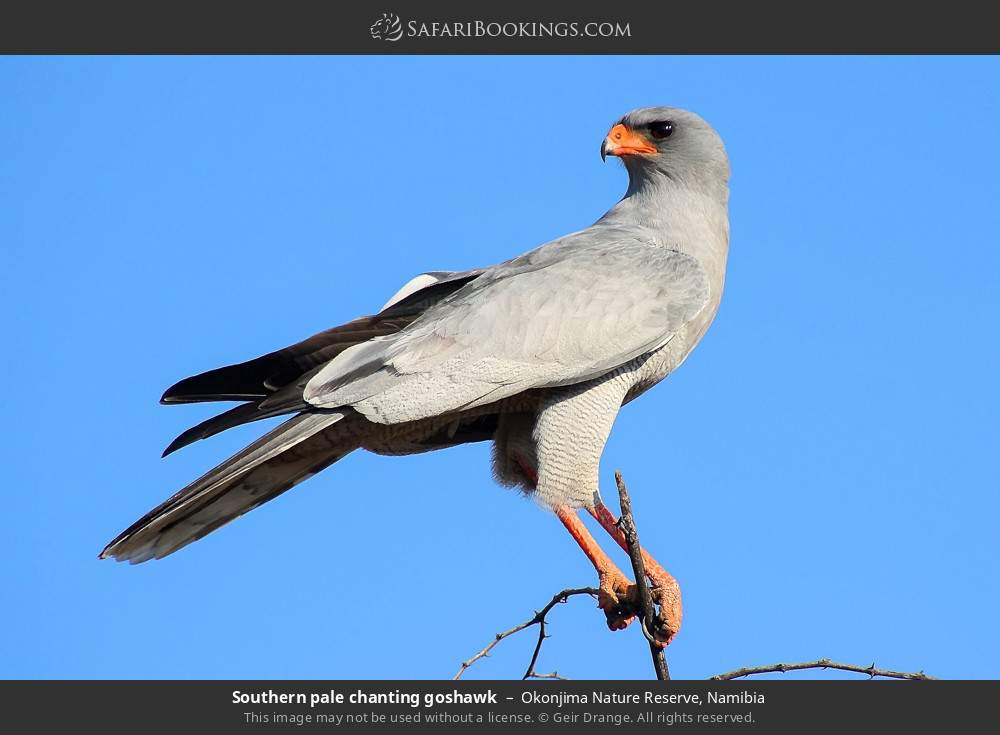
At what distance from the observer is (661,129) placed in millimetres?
7977

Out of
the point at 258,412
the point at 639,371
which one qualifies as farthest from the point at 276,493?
the point at 639,371

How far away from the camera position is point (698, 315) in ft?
24.2

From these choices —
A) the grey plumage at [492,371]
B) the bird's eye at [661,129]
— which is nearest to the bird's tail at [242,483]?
the grey plumage at [492,371]

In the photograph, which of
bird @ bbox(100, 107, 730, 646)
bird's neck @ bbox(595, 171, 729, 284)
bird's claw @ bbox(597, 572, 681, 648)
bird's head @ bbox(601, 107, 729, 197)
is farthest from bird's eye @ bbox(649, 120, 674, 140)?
bird's claw @ bbox(597, 572, 681, 648)

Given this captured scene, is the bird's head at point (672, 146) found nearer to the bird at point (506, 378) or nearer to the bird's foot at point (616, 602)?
the bird at point (506, 378)

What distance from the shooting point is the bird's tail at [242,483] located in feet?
21.7

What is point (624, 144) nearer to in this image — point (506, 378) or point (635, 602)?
point (506, 378)

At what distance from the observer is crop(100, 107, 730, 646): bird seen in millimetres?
6699

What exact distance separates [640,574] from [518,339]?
5.73ft

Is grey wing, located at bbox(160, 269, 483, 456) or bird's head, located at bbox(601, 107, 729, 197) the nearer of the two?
grey wing, located at bbox(160, 269, 483, 456)

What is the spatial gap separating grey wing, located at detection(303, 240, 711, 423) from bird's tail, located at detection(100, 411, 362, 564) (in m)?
0.31

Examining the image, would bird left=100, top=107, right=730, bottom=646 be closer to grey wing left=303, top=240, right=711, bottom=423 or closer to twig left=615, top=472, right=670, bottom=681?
grey wing left=303, top=240, right=711, bottom=423
